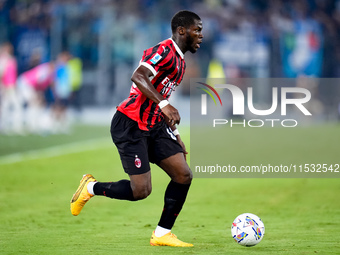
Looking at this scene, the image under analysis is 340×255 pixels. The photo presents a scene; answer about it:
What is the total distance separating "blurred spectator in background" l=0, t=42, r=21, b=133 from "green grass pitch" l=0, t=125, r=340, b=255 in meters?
8.57

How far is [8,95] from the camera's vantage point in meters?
23.1

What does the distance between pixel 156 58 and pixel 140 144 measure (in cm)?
83

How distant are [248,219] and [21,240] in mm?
2243

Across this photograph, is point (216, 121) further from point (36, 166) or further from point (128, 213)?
point (128, 213)

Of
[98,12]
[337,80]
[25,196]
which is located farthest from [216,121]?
[25,196]

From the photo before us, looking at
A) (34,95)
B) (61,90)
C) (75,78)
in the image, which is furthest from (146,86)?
(75,78)

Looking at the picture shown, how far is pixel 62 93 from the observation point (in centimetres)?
2583

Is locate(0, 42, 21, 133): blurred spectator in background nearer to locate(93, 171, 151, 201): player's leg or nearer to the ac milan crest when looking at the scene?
locate(93, 171, 151, 201): player's leg

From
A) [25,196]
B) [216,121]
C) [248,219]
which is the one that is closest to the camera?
[248,219]

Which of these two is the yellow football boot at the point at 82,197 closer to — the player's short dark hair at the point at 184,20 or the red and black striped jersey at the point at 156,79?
the red and black striped jersey at the point at 156,79

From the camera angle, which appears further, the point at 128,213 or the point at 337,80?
the point at 337,80

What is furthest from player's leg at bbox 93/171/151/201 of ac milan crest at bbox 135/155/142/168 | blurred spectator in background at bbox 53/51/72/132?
blurred spectator in background at bbox 53/51/72/132

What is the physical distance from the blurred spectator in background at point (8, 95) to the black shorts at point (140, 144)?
17.1 metres

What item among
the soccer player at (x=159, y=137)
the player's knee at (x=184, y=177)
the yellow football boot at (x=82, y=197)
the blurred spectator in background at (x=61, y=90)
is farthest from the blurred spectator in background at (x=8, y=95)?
the player's knee at (x=184, y=177)
